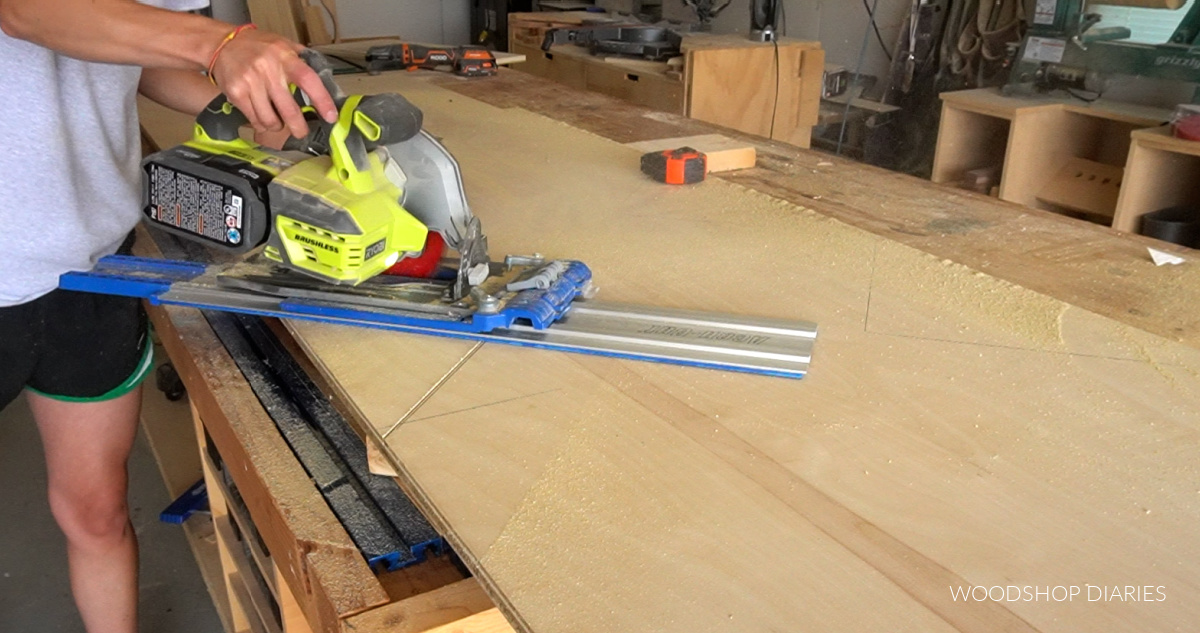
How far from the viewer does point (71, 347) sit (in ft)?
4.82

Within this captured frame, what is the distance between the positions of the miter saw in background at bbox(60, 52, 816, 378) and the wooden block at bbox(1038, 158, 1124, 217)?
8.10 ft

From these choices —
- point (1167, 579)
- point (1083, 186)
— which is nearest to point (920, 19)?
point (1083, 186)

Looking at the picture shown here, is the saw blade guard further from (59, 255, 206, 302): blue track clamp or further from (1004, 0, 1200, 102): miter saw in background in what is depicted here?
(1004, 0, 1200, 102): miter saw in background

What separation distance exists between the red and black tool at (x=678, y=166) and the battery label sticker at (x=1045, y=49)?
6.37ft

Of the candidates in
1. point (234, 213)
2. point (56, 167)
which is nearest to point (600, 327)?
point (234, 213)

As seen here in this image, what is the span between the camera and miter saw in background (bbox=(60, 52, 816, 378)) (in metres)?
1.18

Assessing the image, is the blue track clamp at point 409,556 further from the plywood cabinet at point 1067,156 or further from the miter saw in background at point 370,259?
the plywood cabinet at point 1067,156

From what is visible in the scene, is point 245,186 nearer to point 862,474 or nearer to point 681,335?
point 681,335

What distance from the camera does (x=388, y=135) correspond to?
1198mm

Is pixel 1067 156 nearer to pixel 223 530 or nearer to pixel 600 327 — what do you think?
pixel 600 327

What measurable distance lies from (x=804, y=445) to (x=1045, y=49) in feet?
9.26

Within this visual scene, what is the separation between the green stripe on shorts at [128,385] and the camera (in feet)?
4.96

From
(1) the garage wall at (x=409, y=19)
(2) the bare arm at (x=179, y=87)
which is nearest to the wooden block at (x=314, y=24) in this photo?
(1) the garage wall at (x=409, y=19)

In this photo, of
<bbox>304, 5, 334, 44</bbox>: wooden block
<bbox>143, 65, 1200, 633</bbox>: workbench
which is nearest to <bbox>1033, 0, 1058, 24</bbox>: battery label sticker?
<bbox>143, 65, 1200, 633</bbox>: workbench
